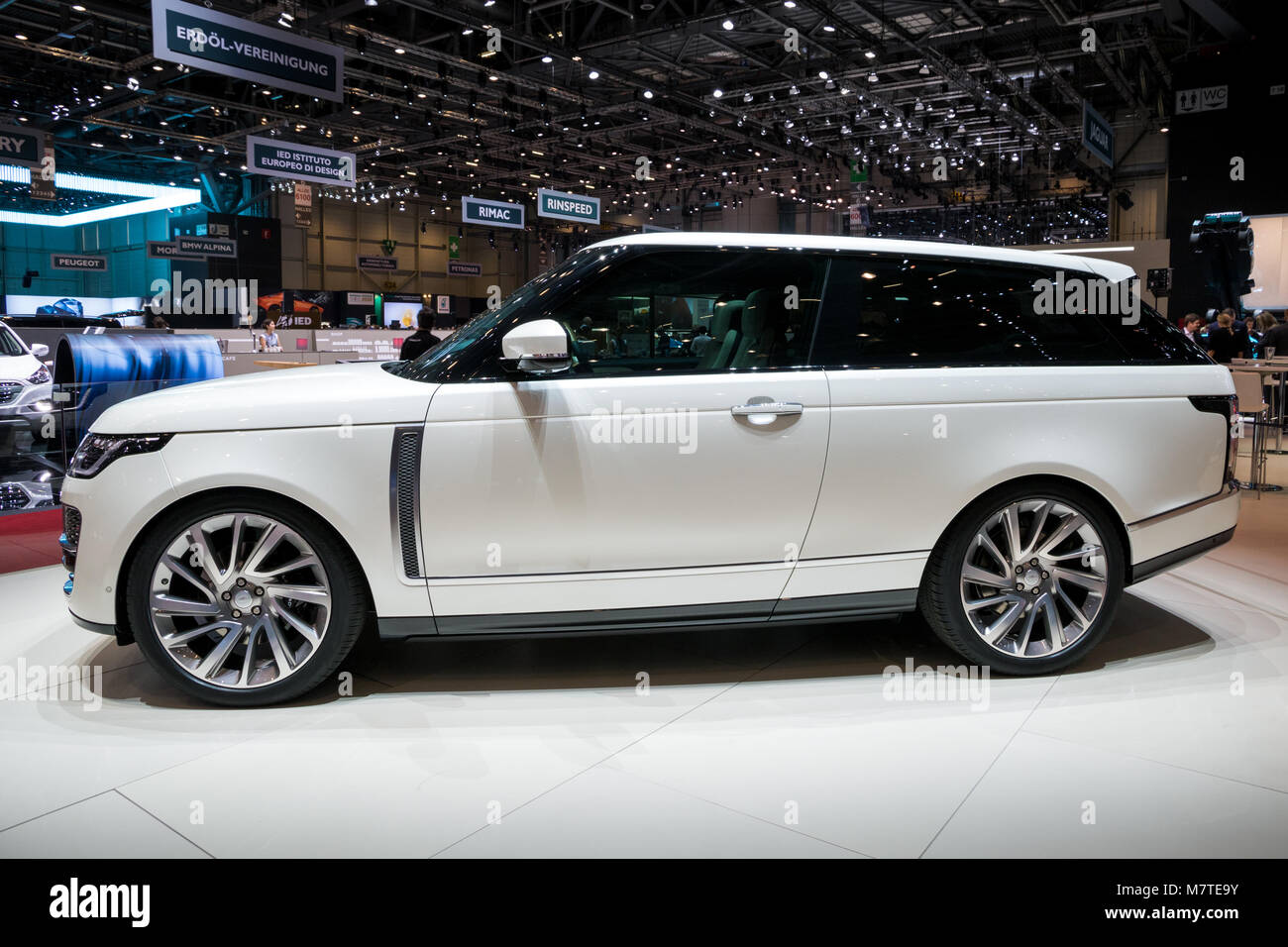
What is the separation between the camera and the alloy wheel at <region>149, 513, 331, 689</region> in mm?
2842

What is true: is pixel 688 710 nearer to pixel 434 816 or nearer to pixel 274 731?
pixel 434 816

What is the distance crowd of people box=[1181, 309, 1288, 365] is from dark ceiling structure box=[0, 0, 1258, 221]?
3990 mm

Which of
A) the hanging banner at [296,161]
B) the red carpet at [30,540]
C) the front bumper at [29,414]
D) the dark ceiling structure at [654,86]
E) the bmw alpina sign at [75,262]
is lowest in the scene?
the red carpet at [30,540]

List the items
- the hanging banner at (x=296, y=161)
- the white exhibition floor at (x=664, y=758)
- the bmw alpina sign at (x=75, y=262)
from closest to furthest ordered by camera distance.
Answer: the white exhibition floor at (x=664, y=758) → the hanging banner at (x=296, y=161) → the bmw alpina sign at (x=75, y=262)

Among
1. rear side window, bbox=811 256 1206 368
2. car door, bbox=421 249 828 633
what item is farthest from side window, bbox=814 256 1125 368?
car door, bbox=421 249 828 633

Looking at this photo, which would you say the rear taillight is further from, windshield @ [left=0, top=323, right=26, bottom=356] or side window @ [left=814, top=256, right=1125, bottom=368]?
windshield @ [left=0, top=323, right=26, bottom=356]

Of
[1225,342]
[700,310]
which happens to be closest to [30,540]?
[700,310]

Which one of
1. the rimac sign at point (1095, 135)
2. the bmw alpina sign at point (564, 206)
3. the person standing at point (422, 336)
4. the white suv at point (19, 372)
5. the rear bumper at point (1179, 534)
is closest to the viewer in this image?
the rear bumper at point (1179, 534)

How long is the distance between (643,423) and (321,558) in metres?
1.14

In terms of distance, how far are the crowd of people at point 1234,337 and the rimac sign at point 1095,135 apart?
3216mm

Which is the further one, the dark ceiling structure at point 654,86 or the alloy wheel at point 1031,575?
the dark ceiling structure at point 654,86

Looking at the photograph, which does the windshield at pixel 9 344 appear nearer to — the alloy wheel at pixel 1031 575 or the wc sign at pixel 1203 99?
the alloy wheel at pixel 1031 575

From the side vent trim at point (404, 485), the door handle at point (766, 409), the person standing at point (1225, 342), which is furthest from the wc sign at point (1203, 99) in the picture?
the side vent trim at point (404, 485)

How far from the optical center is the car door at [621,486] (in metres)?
2.85
